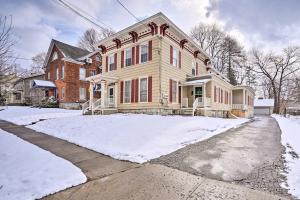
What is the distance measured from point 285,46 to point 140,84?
137 feet

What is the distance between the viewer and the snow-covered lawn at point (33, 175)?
2992mm

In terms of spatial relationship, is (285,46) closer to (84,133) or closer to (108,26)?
(108,26)

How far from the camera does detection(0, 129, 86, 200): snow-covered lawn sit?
9.82 ft

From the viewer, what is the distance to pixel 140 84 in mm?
14516

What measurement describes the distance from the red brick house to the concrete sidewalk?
2148 cm

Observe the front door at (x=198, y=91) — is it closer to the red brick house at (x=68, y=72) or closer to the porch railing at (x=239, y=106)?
the porch railing at (x=239, y=106)

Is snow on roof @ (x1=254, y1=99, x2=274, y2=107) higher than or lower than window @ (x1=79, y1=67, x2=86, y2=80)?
lower

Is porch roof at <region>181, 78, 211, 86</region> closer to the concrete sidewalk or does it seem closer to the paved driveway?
the paved driveway

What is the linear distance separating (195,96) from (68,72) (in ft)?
55.3

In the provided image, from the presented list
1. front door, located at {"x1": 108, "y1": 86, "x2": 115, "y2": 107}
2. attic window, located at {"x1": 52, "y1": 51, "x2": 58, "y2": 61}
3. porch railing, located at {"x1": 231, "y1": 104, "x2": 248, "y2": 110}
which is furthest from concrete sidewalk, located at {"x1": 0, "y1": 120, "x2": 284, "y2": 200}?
attic window, located at {"x1": 52, "y1": 51, "x2": 58, "y2": 61}

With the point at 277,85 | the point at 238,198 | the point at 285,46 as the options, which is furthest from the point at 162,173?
the point at 277,85

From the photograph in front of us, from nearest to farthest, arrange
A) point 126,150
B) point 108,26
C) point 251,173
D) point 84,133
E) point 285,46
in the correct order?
1. point 251,173
2. point 126,150
3. point 84,133
4. point 108,26
5. point 285,46

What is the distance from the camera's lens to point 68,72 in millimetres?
23844

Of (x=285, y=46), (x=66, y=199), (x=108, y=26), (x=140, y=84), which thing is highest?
(x=285, y=46)
